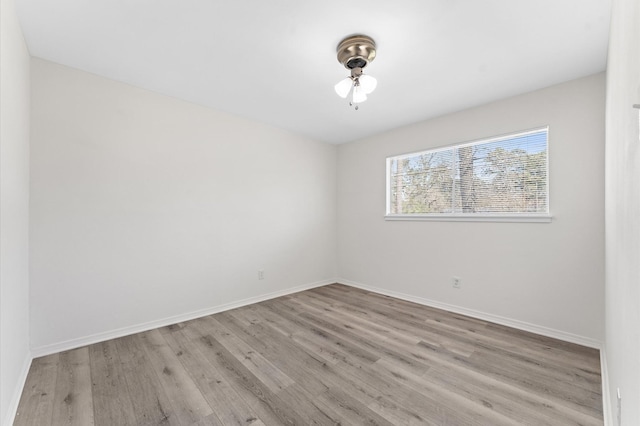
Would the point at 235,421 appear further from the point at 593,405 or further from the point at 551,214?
the point at 551,214

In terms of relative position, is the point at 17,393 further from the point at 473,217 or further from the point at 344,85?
the point at 473,217

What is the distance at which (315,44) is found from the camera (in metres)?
2.00

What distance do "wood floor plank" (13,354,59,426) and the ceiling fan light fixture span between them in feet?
9.44

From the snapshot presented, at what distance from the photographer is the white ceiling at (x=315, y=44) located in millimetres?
1679

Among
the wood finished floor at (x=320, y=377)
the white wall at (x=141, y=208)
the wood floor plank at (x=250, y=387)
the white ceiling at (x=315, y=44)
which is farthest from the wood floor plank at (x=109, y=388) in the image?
the white ceiling at (x=315, y=44)

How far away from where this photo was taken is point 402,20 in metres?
1.76

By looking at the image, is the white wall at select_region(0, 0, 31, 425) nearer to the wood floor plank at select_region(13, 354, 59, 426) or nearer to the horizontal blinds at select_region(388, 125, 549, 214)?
the wood floor plank at select_region(13, 354, 59, 426)

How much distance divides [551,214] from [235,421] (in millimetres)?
3115

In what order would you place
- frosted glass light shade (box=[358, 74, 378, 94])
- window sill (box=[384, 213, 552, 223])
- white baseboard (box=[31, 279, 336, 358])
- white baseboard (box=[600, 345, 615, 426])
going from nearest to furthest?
white baseboard (box=[600, 345, 615, 426])
frosted glass light shade (box=[358, 74, 378, 94])
white baseboard (box=[31, 279, 336, 358])
window sill (box=[384, 213, 552, 223])

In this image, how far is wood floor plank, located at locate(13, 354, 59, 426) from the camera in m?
1.54

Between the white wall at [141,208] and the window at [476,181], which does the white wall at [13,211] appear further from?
the window at [476,181]

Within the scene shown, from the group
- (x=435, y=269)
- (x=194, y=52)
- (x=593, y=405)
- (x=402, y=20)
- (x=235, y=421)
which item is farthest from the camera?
(x=435, y=269)

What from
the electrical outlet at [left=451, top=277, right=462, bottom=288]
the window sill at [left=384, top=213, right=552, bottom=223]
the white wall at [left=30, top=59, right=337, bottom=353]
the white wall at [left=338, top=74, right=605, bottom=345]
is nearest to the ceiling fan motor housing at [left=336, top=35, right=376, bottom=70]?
the white wall at [left=338, top=74, right=605, bottom=345]

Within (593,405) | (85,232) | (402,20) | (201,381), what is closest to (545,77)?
(402,20)
